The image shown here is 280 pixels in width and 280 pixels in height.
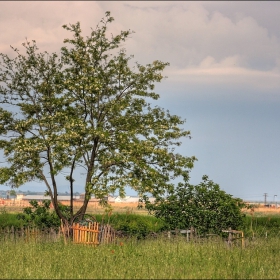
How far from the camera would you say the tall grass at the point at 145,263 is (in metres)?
12.9

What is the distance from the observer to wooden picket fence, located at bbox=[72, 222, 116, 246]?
78.0 ft

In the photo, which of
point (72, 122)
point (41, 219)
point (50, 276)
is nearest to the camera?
point (50, 276)

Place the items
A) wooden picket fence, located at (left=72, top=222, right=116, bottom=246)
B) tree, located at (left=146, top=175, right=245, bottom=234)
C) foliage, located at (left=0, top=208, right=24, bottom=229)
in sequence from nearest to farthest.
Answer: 1. wooden picket fence, located at (left=72, top=222, right=116, bottom=246)
2. tree, located at (left=146, top=175, right=245, bottom=234)
3. foliage, located at (left=0, top=208, right=24, bottom=229)

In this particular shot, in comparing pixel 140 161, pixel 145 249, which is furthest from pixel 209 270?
pixel 140 161

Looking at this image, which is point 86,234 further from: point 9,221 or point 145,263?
point 145,263

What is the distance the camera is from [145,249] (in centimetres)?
1856

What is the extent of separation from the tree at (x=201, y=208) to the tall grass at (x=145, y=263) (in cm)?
774

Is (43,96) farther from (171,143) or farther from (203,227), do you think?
(203,227)

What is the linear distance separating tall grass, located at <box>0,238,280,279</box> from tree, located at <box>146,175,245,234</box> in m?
7.74

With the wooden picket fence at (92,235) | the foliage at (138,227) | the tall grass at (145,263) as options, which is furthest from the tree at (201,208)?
the tall grass at (145,263)

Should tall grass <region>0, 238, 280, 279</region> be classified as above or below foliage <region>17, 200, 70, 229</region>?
below

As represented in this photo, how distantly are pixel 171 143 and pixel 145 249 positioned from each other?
11.2 meters

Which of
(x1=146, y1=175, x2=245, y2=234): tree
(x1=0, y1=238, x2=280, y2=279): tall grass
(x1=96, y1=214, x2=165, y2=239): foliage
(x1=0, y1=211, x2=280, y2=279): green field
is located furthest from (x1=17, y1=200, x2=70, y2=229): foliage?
(x1=0, y1=238, x2=280, y2=279): tall grass

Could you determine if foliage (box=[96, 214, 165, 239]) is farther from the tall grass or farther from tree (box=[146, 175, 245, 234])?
the tall grass
